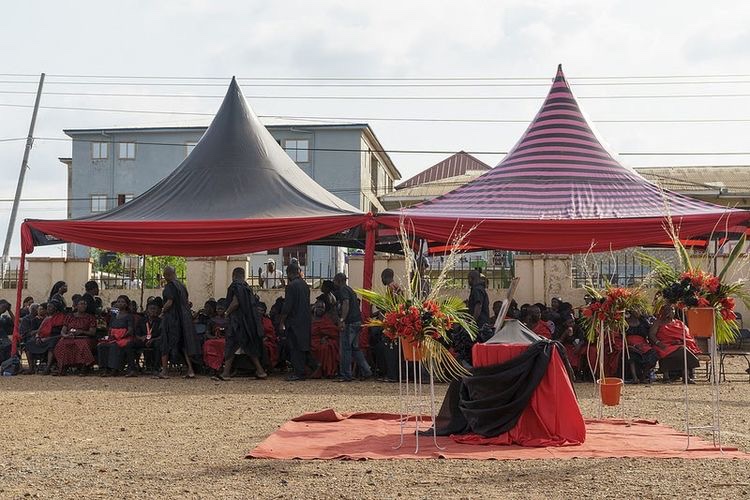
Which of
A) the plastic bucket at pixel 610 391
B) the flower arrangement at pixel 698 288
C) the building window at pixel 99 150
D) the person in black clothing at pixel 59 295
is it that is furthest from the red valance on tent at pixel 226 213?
the building window at pixel 99 150

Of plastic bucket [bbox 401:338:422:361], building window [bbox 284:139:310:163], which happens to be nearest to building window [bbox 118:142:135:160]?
building window [bbox 284:139:310:163]

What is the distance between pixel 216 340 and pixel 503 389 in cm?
764

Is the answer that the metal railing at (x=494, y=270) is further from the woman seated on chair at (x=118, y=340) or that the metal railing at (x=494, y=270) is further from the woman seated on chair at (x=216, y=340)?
the woman seated on chair at (x=118, y=340)

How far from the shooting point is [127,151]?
48.2 metres

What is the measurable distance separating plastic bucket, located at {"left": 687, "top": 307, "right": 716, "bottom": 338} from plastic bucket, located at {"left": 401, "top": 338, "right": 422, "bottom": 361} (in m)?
2.30

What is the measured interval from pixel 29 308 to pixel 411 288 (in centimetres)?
1049

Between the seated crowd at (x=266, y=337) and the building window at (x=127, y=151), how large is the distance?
32733mm

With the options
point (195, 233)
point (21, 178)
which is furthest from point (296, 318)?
point (21, 178)

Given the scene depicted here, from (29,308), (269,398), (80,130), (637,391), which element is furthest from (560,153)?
(80,130)

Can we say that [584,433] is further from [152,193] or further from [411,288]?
[152,193]

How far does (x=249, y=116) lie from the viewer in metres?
17.8

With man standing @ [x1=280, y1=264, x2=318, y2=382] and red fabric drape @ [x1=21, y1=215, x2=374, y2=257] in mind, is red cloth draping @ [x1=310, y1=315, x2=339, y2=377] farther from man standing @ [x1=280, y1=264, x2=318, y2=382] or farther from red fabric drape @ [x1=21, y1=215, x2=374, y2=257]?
red fabric drape @ [x1=21, y1=215, x2=374, y2=257]

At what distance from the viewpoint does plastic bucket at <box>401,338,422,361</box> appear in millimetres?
8398

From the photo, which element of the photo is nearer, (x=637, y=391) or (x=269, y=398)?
(x=269, y=398)
